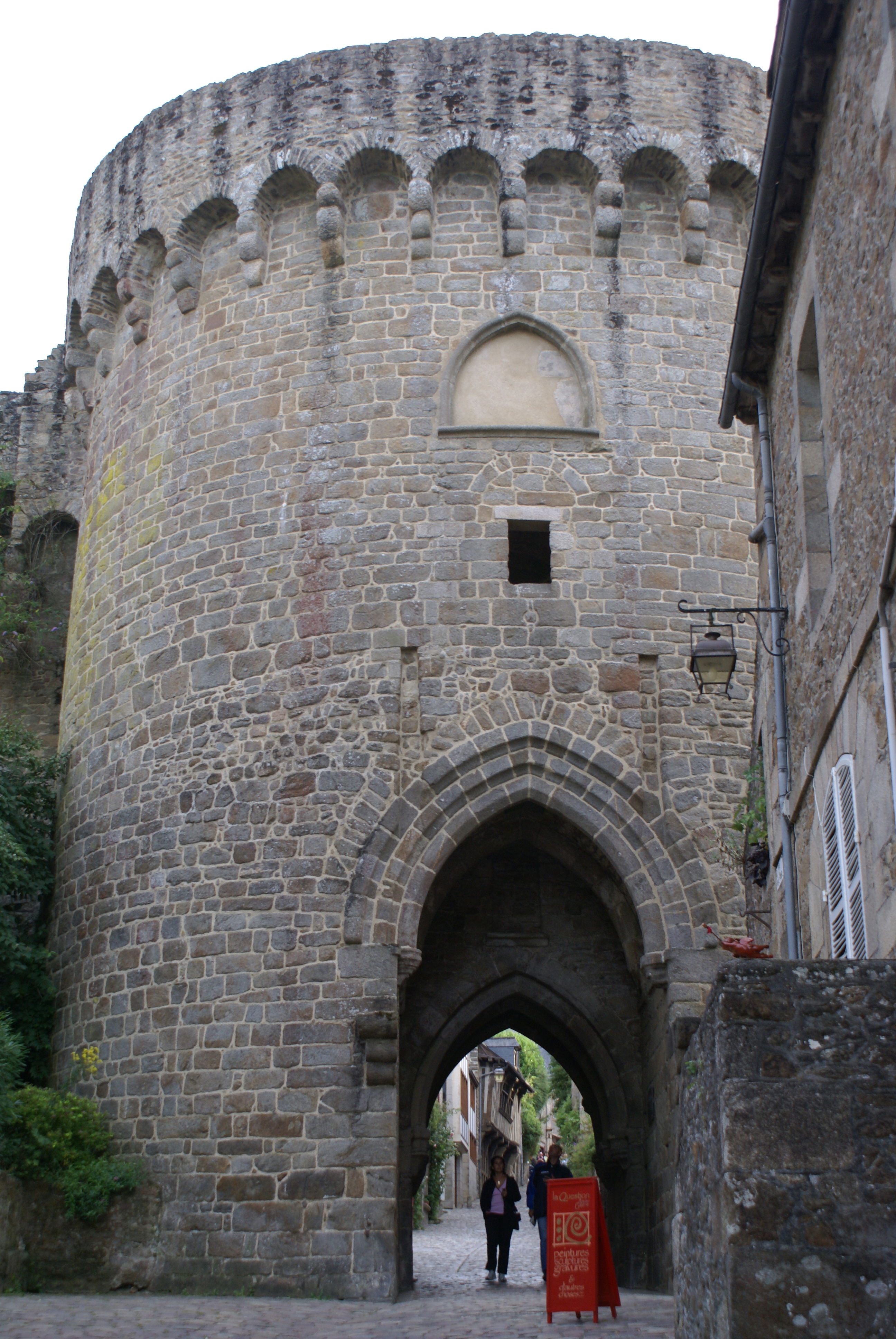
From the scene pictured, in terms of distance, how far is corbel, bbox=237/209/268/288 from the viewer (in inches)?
454

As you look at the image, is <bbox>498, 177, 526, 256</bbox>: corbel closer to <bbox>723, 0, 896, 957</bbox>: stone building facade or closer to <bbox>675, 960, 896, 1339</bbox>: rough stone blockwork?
<bbox>723, 0, 896, 957</bbox>: stone building facade

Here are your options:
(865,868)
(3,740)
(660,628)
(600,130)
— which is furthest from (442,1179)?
(865,868)

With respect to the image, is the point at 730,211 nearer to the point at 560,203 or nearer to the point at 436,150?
the point at 560,203

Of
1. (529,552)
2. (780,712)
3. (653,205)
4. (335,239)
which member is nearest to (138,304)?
(335,239)

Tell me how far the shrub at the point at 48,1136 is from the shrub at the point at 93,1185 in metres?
0.06

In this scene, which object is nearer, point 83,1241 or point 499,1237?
point 83,1241

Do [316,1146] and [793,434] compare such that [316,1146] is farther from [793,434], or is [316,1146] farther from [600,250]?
[600,250]

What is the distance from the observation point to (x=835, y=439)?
20.0 ft

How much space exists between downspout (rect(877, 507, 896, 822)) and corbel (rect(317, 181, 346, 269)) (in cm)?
736

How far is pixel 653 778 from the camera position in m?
9.79

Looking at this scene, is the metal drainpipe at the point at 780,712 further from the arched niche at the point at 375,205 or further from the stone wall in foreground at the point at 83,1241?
the stone wall in foreground at the point at 83,1241

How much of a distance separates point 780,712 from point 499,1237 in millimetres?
6238

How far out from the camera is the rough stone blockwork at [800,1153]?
11.0 ft

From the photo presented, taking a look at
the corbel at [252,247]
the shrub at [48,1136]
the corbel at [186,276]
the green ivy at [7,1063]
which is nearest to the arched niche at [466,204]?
the corbel at [252,247]
